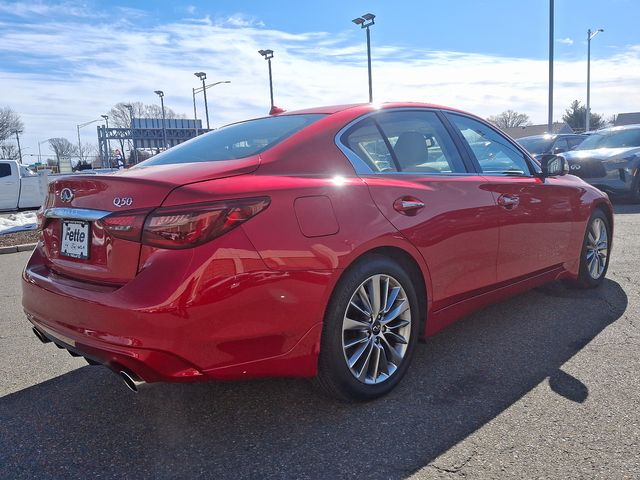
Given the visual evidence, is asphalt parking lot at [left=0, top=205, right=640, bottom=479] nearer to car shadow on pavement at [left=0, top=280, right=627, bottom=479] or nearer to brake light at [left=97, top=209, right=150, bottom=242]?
car shadow on pavement at [left=0, top=280, right=627, bottom=479]

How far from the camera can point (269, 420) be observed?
2.75 meters

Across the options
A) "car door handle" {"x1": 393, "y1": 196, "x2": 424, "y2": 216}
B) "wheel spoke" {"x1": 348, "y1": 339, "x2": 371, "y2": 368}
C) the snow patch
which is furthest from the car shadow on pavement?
the snow patch

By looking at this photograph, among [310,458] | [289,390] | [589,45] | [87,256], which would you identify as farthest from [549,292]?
[589,45]

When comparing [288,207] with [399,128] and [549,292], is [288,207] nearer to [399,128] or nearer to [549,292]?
[399,128]

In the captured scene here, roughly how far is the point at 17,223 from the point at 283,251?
11892mm

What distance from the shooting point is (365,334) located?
2867 millimetres

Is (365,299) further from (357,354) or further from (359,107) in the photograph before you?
(359,107)

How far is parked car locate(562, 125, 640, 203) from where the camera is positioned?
35.2ft

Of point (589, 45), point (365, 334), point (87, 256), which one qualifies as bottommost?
point (365, 334)

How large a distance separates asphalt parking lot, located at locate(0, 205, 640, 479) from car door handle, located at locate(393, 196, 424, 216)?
3.19 ft

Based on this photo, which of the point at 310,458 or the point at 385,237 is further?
the point at 385,237

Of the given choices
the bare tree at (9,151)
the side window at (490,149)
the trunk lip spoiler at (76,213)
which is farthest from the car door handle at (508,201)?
the bare tree at (9,151)

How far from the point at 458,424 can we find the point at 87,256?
6.30 ft

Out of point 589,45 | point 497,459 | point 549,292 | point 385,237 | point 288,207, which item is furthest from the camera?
point 589,45
